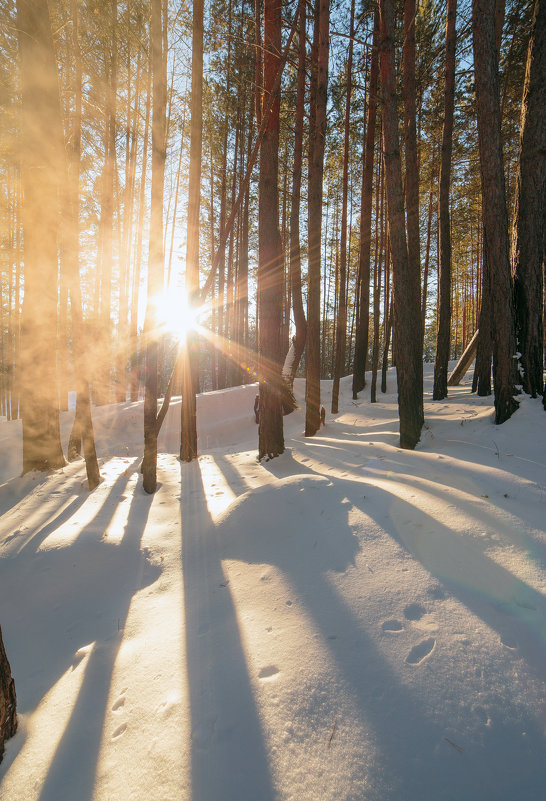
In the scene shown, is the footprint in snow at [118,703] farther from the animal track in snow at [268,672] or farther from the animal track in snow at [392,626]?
the animal track in snow at [392,626]

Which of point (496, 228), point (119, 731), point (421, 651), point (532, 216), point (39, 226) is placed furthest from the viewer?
point (39, 226)

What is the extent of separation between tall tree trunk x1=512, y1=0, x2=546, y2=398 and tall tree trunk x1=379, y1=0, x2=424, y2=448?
4.53ft

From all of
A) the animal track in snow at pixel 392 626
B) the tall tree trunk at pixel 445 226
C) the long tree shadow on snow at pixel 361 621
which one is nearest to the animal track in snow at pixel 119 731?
the long tree shadow on snow at pixel 361 621

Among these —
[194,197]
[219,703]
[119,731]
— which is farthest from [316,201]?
[119,731]

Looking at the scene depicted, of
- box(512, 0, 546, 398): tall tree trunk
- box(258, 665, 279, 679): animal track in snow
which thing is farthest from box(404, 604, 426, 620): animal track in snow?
box(512, 0, 546, 398): tall tree trunk

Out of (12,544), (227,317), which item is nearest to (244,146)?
(227,317)

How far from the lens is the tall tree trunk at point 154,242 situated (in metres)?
3.97

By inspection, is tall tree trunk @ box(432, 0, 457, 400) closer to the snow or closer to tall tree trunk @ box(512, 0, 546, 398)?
tall tree trunk @ box(512, 0, 546, 398)

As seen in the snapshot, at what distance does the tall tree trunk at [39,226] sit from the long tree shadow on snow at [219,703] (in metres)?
4.11

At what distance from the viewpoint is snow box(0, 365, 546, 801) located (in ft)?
3.77

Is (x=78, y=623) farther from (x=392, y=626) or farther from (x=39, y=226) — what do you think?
(x=39, y=226)

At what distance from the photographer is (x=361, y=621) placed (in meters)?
1.68

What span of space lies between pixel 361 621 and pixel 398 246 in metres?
4.73

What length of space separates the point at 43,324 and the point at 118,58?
354 inches
